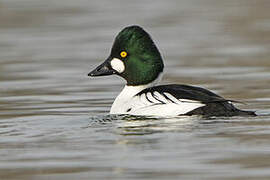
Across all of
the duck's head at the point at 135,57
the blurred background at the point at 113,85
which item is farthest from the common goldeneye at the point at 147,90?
the blurred background at the point at 113,85

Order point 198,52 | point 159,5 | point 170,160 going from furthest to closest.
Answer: point 159,5
point 198,52
point 170,160

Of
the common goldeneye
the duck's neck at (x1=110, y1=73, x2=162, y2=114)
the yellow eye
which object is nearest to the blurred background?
the duck's neck at (x1=110, y1=73, x2=162, y2=114)

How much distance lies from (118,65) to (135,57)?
29 centimetres

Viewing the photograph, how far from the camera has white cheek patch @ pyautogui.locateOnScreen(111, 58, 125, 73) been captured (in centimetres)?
1141

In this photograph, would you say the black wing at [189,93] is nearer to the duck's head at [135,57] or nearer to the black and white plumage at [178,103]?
the black and white plumage at [178,103]

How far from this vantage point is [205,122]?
9.66 meters

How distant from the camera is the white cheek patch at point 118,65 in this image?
449 inches

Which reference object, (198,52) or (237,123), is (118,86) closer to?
(198,52)

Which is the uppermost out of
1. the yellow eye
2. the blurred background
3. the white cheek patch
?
the yellow eye

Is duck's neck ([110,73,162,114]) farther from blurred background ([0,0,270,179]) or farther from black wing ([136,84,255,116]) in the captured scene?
black wing ([136,84,255,116])

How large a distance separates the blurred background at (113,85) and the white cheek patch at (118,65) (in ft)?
1.96

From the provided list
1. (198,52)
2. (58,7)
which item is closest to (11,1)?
(58,7)

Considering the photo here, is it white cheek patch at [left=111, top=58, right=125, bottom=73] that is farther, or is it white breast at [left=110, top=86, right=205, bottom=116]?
white cheek patch at [left=111, top=58, right=125, bottom=73]

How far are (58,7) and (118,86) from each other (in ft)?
38.4
